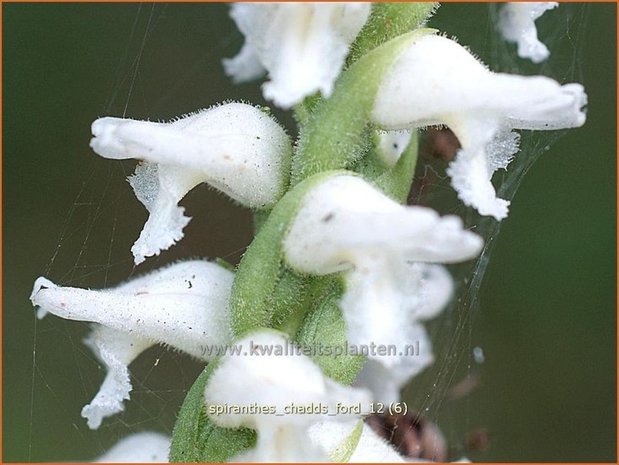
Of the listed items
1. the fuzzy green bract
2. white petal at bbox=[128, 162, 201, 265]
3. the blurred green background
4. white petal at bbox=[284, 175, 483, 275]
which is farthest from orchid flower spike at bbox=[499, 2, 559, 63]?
the blurred green background

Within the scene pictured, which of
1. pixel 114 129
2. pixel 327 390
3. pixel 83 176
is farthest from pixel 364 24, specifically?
pixel 83 176

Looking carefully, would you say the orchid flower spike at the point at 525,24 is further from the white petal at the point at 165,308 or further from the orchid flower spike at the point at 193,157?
the white petal at the point at 165,308

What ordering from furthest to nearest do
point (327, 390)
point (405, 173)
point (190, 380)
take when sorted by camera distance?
1. point (190, 380)
2. point (405, 173)
3. point (327, 390)

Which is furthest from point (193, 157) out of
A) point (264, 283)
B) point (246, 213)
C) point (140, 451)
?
point (246, 213)

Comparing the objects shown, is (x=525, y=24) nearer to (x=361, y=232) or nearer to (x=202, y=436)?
(x=361, y=232)

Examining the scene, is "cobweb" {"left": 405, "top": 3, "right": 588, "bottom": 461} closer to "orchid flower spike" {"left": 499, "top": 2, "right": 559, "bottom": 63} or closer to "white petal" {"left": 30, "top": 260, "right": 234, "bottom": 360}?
"orchid flower spike" {"left": 499, "top": 2, "right": 559, "bottom": 63}

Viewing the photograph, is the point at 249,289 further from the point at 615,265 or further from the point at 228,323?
the point at 615,265
